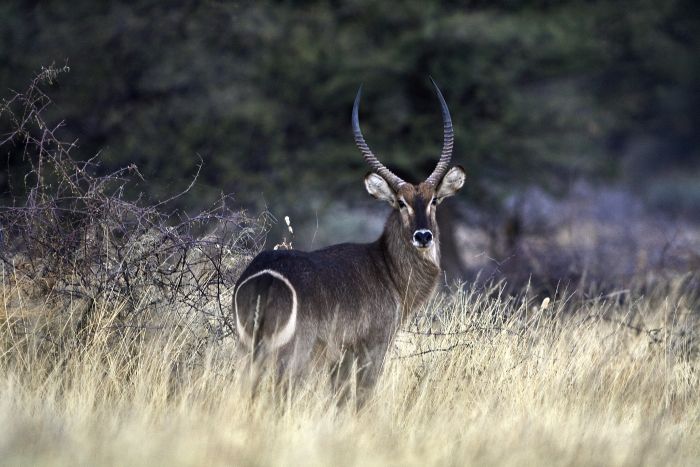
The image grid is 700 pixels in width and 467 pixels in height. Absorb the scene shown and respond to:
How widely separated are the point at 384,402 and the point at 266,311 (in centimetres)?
89

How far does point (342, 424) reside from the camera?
595 cm

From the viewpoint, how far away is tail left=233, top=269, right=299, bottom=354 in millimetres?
6066

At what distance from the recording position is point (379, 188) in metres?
7.32

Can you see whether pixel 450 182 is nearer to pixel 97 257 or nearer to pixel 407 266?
pixel 407 266

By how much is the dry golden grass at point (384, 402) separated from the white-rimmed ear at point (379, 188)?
949mm

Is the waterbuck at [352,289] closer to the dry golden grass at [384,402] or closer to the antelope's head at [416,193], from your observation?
the antelope's head at [416,193]

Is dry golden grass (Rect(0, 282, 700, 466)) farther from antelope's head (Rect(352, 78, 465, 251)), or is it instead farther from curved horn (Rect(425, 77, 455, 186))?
curved horn (Rect(425, 77, 455, 186))

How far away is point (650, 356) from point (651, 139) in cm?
3082

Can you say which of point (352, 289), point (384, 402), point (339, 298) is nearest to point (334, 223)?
point (352, 289)

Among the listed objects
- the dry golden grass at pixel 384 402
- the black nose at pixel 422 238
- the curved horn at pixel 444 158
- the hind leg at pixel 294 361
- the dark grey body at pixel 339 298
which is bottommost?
the dry golden grass at pixel 384 402

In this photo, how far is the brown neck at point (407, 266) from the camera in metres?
7.21

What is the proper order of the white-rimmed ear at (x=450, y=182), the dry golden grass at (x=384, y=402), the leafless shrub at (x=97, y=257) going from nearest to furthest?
the dry golden grass at (x=384, y=402) → the leafless shrub at (x=97, y=257) → the white-rimmed ear at (x=450, y=182)

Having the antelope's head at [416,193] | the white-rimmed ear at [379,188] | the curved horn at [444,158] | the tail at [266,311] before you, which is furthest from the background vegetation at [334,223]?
the curved horn at [444,158]

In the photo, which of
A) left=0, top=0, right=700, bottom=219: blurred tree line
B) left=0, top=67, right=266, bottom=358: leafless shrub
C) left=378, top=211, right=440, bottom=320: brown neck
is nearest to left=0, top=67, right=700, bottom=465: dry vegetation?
left=0, top=67, right=266, bottom=358: leafless shrub
